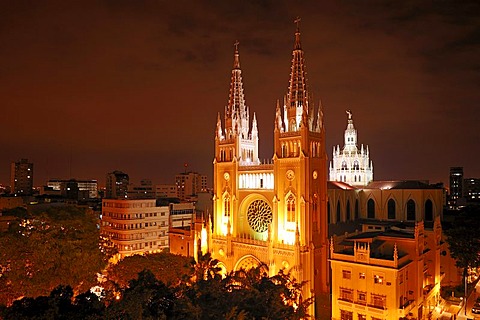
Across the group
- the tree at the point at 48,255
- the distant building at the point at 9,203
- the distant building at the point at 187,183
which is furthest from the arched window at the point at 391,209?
the distant building at the point at 187,183

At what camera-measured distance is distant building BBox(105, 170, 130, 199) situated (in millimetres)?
167125

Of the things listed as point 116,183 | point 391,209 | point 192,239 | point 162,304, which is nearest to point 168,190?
point 116,183

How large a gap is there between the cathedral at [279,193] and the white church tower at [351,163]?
2534cm

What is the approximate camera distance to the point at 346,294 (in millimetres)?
34906

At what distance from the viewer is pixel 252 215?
4659 centimetres

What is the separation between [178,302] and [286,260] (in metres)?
23.1

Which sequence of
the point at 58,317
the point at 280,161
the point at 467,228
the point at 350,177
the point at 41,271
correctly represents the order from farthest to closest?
the point at 350,177
the point at 280,161
the point at 467,228
the point at 41,271
the point at 58,317

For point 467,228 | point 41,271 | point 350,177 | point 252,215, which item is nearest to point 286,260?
point 252,215

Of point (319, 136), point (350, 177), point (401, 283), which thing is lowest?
point (401, 283)

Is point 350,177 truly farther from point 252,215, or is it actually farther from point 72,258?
point 72,258

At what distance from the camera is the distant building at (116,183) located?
16712 centimetres

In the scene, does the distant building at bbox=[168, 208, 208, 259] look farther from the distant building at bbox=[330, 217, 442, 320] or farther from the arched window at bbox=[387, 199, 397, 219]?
the arched window at bbox=[387, 199, 397, 219]

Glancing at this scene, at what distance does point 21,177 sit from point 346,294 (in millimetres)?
170280

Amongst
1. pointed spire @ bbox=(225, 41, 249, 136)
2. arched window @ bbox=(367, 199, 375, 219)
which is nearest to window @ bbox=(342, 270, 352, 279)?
pointed spire @ bbox=(225, 41, 249, 136)
